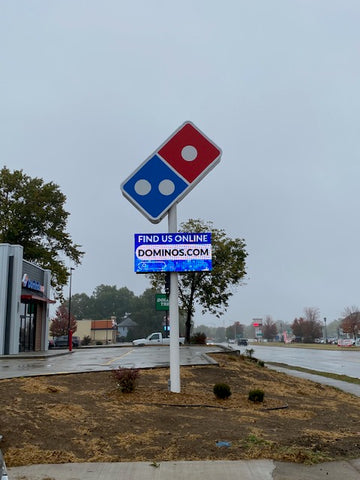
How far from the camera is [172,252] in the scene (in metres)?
10.1

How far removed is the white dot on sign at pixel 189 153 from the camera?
1027 centimetres

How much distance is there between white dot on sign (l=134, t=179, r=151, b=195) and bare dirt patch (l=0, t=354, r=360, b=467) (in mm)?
4056

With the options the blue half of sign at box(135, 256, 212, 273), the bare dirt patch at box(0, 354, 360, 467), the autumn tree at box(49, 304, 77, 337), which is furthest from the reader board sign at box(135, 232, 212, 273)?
the autumn tree at box(49, 304, 77, 337)

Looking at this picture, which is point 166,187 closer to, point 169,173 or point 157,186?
point 157,186

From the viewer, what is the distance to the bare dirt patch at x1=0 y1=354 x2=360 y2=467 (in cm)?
612

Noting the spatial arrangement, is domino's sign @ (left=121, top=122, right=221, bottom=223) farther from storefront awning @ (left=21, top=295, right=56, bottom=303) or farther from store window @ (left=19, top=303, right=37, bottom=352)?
store window @ (left=19, top=303, right=37, bottom=352)

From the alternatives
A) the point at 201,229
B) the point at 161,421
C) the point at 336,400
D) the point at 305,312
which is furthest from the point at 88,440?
the point at 305,312

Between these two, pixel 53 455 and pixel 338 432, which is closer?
pixel 53 455

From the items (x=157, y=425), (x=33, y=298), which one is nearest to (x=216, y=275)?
(x=33, y=298)

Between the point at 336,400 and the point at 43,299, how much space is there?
86.6 ft

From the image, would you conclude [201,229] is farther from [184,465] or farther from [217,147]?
[184,465]

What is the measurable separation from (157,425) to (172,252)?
369 centimetres

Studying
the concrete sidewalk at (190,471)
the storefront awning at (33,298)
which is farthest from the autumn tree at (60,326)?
the concrete sidewalk at (190,471)

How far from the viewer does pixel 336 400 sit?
12.9 meters
